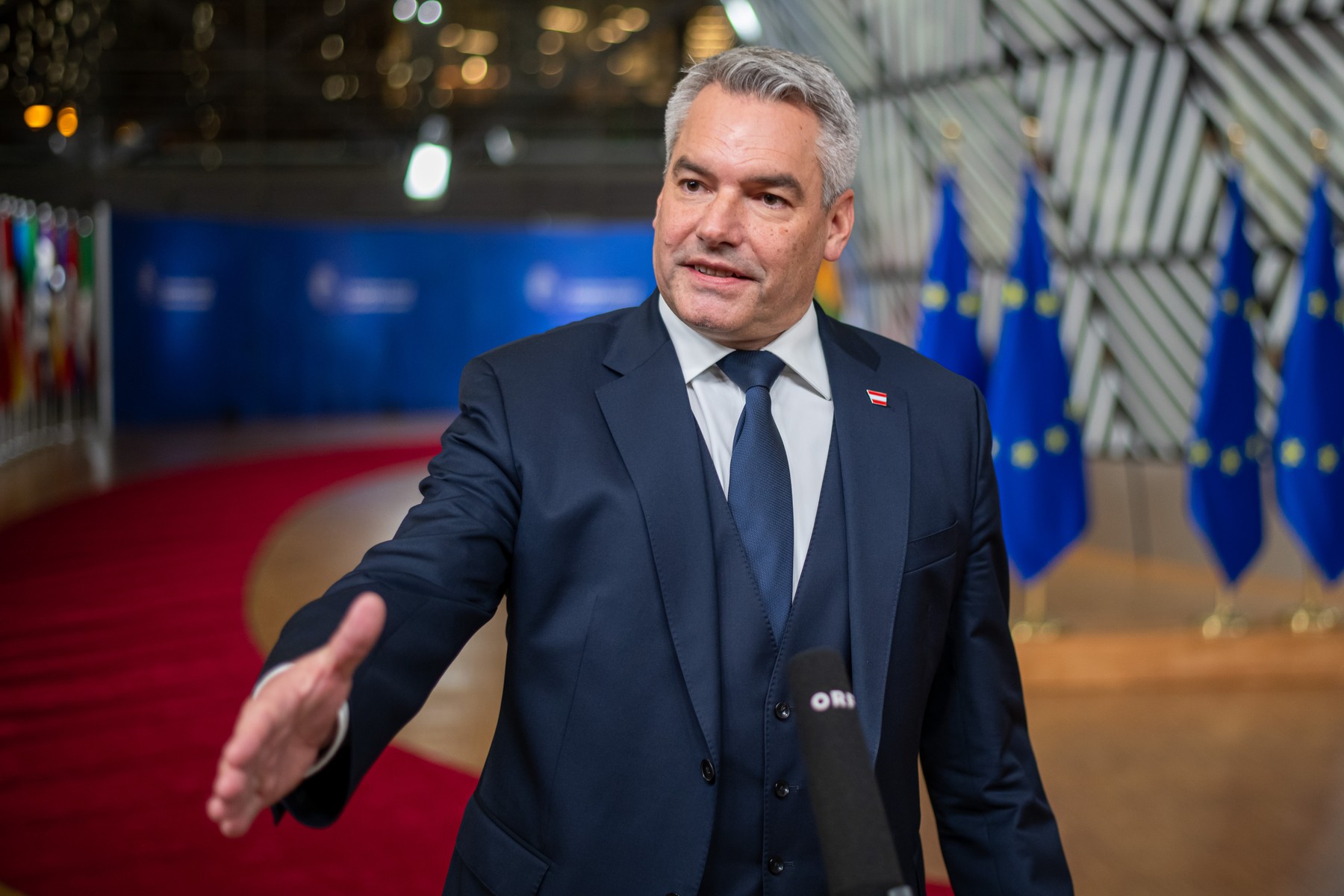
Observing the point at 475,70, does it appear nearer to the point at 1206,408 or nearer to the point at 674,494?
the point at 1206,408

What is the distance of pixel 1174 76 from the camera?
955 centimetres

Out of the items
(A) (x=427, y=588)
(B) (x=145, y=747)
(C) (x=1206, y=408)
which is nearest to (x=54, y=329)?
(B) (x=145, y=747)

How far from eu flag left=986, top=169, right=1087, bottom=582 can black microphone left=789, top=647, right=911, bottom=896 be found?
6700mm

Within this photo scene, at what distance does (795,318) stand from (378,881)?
304cm

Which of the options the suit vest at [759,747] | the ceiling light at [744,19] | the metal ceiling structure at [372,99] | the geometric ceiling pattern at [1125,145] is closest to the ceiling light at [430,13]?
the metal ceiling structure at [372,99]

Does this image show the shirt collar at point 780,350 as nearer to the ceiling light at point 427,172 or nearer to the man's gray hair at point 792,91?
the man's gray hair at point 792,91

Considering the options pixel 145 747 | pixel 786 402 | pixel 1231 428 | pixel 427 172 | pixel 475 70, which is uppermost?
pixel 475 70

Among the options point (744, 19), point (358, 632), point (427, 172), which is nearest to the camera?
point (358, 632)

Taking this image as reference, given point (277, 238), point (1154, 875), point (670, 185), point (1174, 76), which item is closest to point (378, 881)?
point (1154, 875)

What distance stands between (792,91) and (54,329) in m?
→ 15.7

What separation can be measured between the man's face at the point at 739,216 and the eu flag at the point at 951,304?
6.12 m

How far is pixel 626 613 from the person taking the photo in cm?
163

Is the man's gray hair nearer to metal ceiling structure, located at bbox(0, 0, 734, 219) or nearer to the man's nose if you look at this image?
the man's nose

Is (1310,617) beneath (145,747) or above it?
above
